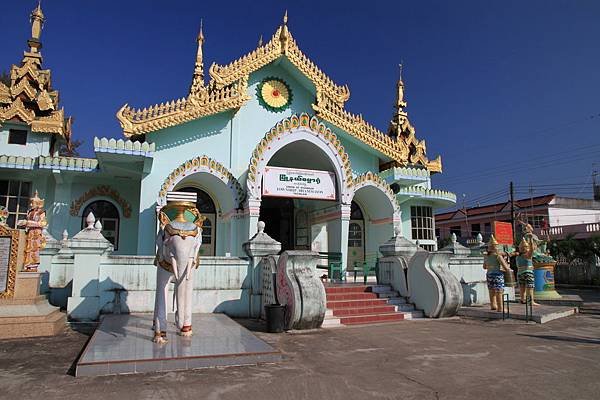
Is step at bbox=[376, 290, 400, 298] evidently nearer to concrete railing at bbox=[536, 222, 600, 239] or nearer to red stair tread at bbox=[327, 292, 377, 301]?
red stair tread at bbox=[327, 292, 377, 301]

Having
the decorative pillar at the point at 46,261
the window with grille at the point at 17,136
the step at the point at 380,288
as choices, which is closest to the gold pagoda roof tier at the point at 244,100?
the decorative pillar at the point at 46,261

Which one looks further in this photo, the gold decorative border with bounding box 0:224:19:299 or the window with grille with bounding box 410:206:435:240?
the window with grille with bounding box 410:206:435:240

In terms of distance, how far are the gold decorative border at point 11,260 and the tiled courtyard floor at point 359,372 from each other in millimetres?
1097

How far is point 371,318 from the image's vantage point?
1002 centimetres

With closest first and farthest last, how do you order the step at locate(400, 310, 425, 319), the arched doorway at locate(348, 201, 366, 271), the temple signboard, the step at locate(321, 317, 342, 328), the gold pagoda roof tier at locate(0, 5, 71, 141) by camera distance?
the step at locate(321, 317, 342, 328)
the step at locate(400, 310, 425, 319)
the gold pagoda roof tier at locate(0, 5, 71, 141)
the arched doorway at locate(348, 201, 366, 271)
the temple signboard

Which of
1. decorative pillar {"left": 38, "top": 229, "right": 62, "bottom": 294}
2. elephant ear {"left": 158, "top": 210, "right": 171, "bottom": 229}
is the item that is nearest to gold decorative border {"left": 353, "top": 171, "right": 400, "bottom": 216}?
elephant ear {"left": 158, "top": 210, "right": 171, "bottom": 229}

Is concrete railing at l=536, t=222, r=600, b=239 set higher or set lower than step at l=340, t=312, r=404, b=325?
higher

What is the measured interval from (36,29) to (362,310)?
1620 centimetres

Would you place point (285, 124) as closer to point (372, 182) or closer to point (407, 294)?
point (372, 182)

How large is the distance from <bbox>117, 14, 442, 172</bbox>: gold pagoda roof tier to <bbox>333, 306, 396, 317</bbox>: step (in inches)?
271

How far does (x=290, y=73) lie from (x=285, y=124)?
318cm

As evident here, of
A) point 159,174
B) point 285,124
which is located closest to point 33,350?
point 159,174

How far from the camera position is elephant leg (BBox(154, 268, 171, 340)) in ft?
21.2

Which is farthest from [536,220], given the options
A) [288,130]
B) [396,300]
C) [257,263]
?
[257,263]
